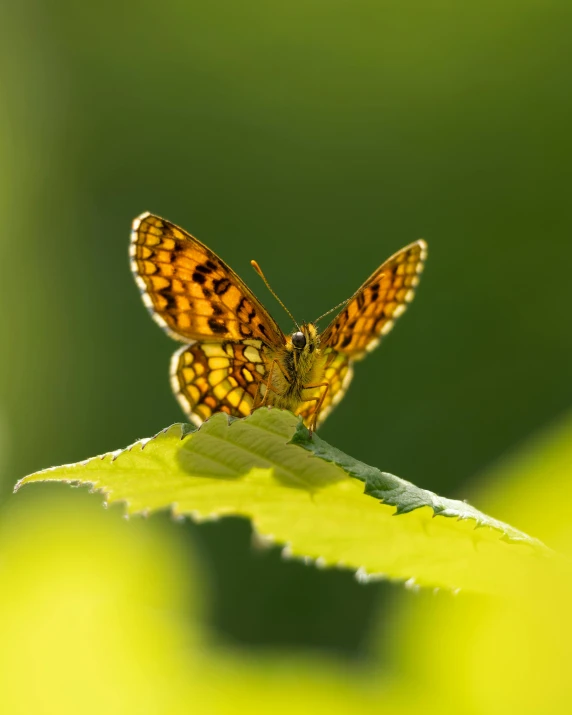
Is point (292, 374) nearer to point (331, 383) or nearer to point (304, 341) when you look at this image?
point (304, 341)

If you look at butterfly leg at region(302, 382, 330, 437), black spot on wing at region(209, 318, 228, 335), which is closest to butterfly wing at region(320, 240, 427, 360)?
butterfly leg at region(302, 382, 330, 437)

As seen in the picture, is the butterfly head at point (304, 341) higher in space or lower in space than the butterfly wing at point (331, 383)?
higher

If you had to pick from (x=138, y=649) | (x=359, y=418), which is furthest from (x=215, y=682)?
(x=359, y=418)

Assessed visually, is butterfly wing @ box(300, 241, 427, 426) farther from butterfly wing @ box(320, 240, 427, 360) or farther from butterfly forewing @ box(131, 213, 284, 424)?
butterfly forewing @ box(131, 213, 284, 424)

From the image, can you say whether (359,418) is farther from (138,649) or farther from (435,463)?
(138,649)

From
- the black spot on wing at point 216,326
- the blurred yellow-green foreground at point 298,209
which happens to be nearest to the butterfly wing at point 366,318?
the black spot on wing at point 216,326

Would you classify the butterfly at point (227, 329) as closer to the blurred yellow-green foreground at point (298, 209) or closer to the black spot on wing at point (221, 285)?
the black spot on wing at point (221, 285)
